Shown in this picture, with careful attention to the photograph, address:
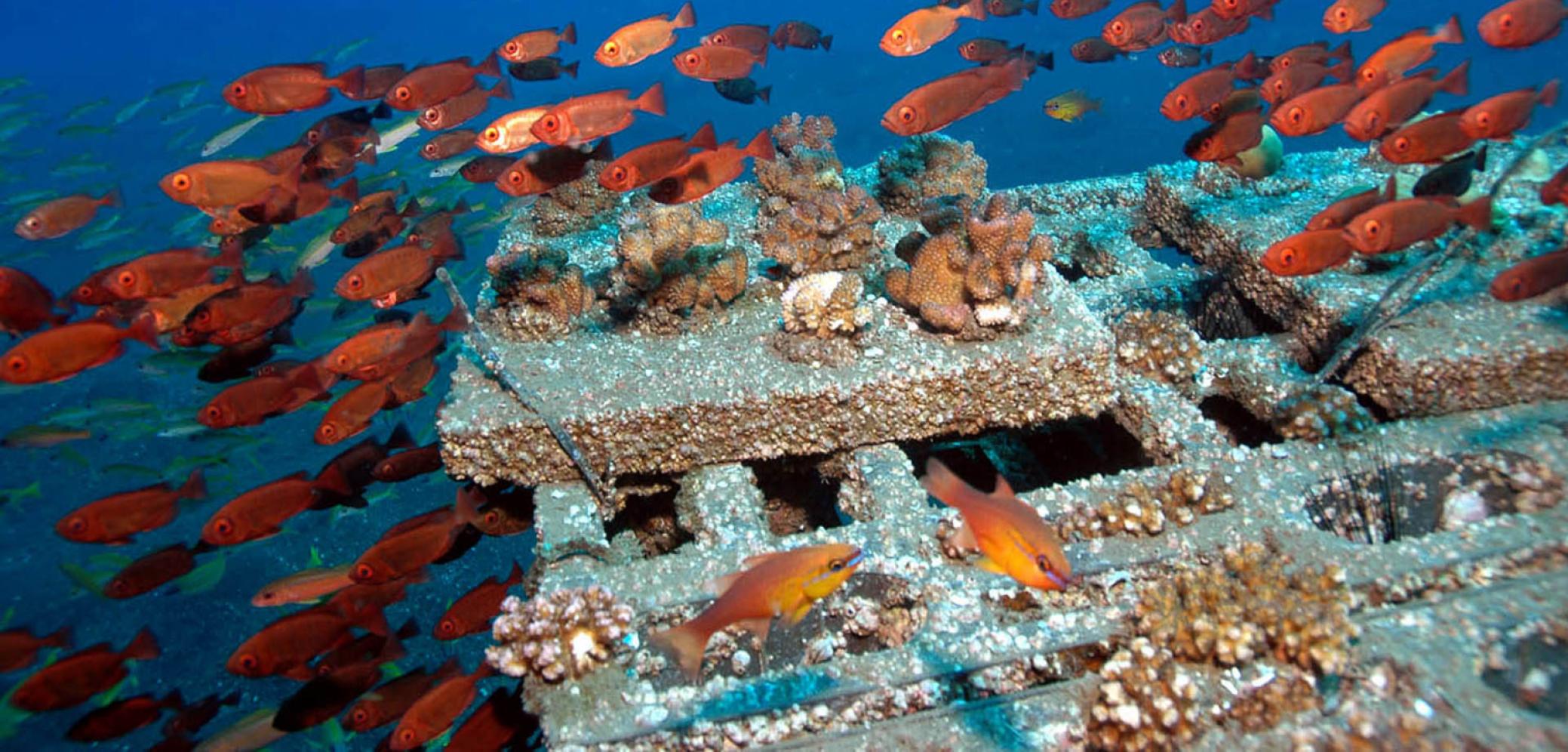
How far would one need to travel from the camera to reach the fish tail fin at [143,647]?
4.31 m

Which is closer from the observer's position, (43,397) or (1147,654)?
(1147,654)

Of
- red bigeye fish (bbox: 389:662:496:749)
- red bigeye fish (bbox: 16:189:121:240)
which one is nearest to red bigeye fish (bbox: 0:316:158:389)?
red bigeye fish (bbox: 16:189:121:240)

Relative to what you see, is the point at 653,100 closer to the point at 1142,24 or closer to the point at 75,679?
the point at 1142,24

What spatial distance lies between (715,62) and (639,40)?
457 mm

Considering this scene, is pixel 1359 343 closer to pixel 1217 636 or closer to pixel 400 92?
pixel 1217 636

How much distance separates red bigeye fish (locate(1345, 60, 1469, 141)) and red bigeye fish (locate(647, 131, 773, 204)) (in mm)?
3435

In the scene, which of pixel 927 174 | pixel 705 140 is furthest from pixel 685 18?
pixel 927 174

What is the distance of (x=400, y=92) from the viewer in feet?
14.6

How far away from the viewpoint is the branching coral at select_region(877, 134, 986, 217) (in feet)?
21.0

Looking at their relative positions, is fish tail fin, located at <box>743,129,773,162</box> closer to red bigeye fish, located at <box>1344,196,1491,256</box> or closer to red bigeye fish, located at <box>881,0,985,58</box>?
red bigeye fish, located at <box>881,0,985,58</box>

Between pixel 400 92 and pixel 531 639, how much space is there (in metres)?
3.06

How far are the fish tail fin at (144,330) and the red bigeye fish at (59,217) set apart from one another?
1960 millimetres

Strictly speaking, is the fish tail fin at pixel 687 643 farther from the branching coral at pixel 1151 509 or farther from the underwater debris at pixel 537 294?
the underwater debris at pixel 537 294

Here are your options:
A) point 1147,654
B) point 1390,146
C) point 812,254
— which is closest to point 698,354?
point 812,254
